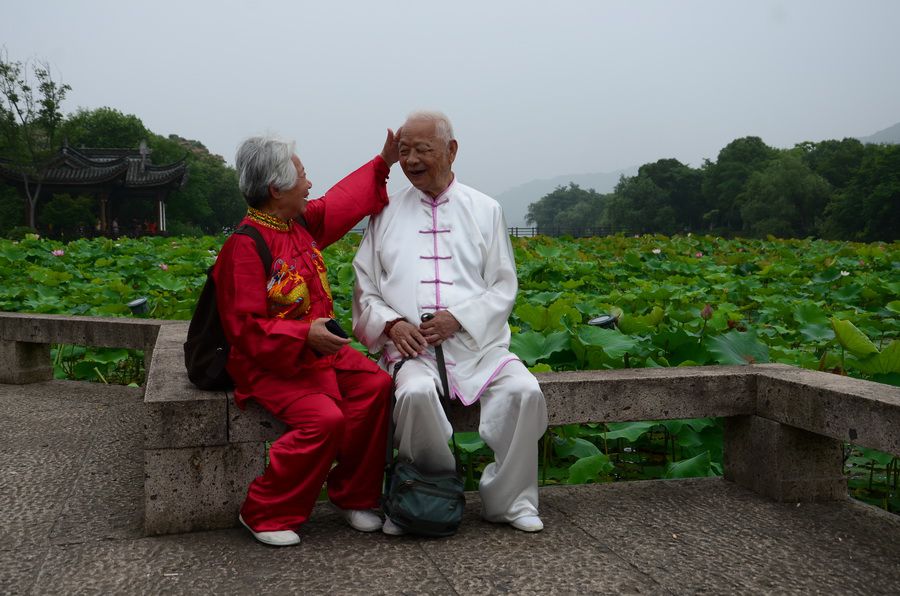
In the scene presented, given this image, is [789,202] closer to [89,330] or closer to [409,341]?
[89,330]

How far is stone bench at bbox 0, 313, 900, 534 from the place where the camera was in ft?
7.55

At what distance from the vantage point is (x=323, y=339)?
2.22 metres

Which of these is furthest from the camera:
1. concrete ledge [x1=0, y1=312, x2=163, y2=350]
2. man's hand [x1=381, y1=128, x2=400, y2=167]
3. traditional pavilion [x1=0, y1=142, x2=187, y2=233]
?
traditional pavilion [x1=0, y1=142, x2=187, y2=233]

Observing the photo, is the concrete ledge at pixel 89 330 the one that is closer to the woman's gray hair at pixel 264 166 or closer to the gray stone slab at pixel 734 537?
the woman's gray hair at pixel 264 166

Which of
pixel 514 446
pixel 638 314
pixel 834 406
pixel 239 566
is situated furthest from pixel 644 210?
pixel 239 566

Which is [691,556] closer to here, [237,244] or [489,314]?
[489,314]

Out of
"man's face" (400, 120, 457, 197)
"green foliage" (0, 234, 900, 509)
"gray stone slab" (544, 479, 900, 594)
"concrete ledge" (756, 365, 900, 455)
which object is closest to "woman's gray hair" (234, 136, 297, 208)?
"man's face" (400, 120, 457, 197)

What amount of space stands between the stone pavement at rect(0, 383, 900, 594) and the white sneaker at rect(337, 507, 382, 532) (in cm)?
3

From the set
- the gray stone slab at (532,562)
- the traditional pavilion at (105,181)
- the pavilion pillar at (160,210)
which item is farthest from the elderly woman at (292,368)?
the pavilion pillar at (160,210)

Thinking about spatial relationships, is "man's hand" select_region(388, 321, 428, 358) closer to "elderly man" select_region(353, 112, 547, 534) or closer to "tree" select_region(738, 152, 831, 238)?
"elderly man" select_region(353, 112, 547, 534)

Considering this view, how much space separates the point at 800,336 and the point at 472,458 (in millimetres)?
2255

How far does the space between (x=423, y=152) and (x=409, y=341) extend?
1.99ft

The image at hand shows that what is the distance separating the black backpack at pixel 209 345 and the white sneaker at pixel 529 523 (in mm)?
929

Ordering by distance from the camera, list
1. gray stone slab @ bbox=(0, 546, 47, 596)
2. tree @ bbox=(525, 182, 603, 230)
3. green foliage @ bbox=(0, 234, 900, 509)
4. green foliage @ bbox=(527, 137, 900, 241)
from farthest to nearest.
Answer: tree @ bbox=(525, 182, 603, 230), green foliage @ bbox=(527, 137, 900, 241), green foliage @ bbox=(0, 234, 900, 509), gray stone slab @ bbox=(0, 546, 47, 596)
